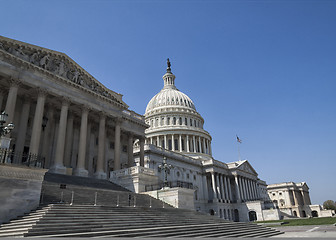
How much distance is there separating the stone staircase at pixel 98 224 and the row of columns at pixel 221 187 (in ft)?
166

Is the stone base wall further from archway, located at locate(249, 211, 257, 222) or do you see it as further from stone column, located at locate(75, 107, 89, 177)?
archway, located at locate(249, 211, 257, 222)

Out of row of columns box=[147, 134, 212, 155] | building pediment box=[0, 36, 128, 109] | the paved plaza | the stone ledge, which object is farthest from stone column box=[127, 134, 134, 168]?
row of columns box=[147, 134, 212, 155]

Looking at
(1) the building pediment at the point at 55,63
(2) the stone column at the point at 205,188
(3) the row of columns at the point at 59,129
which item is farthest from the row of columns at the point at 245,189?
(1) the building pediment at the point at 55,63

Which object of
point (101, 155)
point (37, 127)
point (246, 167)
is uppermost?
point (246, 167)

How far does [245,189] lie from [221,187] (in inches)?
458

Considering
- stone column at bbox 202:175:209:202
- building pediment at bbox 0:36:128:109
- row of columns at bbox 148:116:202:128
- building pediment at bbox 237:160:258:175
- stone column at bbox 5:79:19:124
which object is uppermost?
row of columns at bbox 148:116:202:128

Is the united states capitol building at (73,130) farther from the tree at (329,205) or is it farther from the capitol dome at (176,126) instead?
the tree at (329,205)

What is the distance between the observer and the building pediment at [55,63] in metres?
26.3

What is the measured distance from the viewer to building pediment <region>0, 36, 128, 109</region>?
1037 inches

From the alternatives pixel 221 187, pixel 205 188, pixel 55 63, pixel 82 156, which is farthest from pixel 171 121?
pixel 55 63

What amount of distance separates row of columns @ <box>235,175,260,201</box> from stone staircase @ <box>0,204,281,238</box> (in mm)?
58095

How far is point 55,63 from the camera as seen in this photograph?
3039 cm

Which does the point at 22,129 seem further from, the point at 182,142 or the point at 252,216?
the point at 252,216

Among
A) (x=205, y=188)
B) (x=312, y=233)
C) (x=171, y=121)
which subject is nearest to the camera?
(x=312, y=233)
